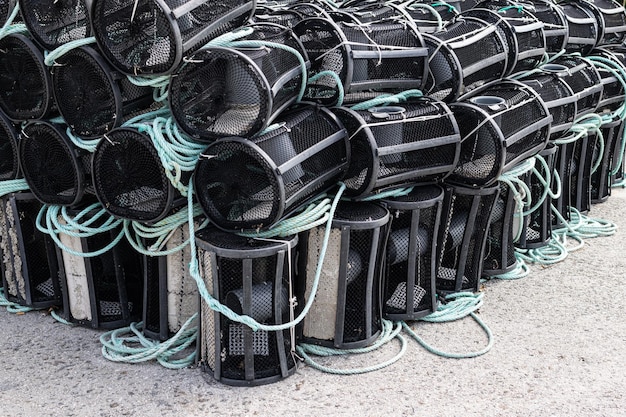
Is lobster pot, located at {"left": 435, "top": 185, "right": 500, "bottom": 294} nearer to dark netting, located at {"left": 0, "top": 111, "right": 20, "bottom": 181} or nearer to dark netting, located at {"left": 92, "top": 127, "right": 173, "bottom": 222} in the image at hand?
dark netting, located at {"left": 92, "top": 127, "right": 173, "bottom": 222}

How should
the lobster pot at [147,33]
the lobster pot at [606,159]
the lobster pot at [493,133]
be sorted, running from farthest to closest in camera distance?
the lobster pot at [606,159]
the lobster pot at [493,133]
the lobster pot at [147,33]

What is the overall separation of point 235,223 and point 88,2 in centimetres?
103

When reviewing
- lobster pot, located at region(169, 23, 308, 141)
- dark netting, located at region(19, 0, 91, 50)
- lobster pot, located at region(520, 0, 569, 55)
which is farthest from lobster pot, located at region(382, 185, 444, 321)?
lobster pot, located at region(520, 0, 569, 55)

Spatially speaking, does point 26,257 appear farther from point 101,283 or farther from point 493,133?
point 493,133

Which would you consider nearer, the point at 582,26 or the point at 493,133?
the point at 493,133

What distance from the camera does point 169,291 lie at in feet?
10.8

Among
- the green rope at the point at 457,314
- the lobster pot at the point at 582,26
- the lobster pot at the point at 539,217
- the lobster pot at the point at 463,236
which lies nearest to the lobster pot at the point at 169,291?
the green rope at the point at 457,314

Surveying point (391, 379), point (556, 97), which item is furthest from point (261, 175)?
point (556, 97)

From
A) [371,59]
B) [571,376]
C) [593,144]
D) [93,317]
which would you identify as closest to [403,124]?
[371,59]

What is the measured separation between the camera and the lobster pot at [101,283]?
3.42 m

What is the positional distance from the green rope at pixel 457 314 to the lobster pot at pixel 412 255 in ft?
0.19

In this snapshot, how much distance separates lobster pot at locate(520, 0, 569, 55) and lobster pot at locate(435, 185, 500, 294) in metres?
1.56

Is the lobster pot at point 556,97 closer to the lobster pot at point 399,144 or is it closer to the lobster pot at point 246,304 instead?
the lobster pot at point 399,144

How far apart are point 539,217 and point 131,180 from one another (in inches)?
106
